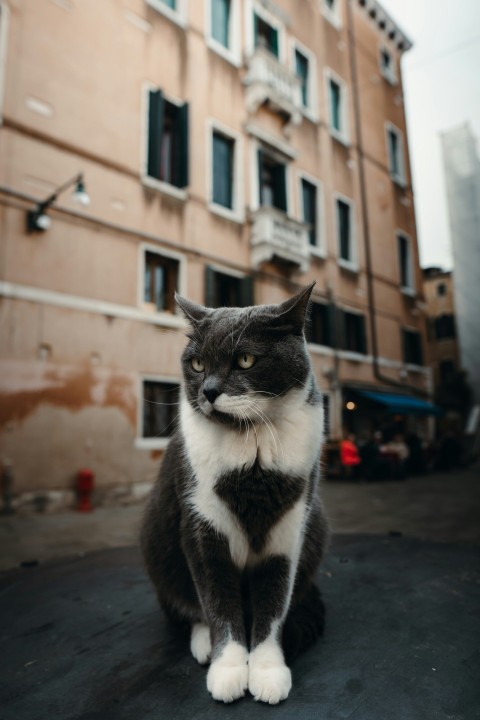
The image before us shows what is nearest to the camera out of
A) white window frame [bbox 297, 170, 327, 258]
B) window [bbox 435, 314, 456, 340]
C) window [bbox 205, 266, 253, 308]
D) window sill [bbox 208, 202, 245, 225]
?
window sill [bbox 208, 202, 245, 225]

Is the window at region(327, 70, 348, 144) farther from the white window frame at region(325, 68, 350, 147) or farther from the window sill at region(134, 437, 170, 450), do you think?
the window sill at region(134, 437, 170, 450)

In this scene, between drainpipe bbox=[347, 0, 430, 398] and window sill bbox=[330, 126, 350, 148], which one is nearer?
window sill bbox=[330, 126, 350, 148]

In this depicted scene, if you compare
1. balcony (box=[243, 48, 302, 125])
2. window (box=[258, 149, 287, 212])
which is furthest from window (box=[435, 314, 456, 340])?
balcony (box=[243, 48, 302, 125])

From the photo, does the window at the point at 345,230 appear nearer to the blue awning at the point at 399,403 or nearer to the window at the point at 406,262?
the window at the point at 406,262

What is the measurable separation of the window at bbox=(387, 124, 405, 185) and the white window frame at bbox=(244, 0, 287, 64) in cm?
545

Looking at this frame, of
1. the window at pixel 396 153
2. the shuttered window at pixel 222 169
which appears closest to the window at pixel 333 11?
the window at pixel 396 153

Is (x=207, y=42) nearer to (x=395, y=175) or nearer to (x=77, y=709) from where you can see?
(x=395, y=175)

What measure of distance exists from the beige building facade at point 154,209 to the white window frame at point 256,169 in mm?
39

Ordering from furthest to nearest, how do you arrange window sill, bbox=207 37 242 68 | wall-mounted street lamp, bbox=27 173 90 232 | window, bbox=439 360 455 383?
window, bbox=439 360 455 383 → window sill, bbox=207 37 242 68 → wall-mounted street lamp, bbox=27 173 90 232

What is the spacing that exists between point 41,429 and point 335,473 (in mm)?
6753

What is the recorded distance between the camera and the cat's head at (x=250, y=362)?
1.41 meters

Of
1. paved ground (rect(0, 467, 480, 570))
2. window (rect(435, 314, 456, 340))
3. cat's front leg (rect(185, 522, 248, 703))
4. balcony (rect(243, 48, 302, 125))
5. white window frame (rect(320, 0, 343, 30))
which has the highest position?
white window frame (rect(320, 0, 343, 30))

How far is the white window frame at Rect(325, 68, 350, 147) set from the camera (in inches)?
499

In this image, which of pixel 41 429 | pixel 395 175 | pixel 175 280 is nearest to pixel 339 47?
pixel 395 175
